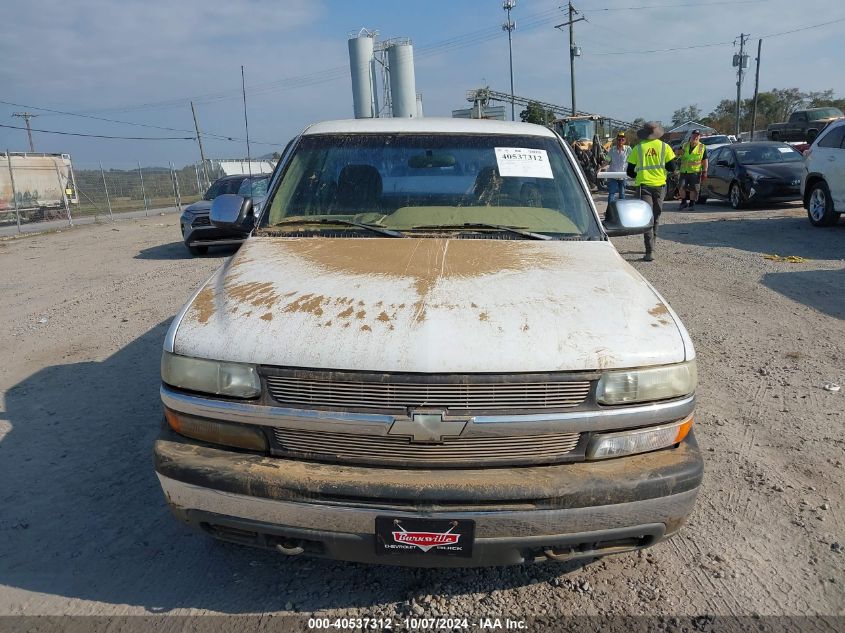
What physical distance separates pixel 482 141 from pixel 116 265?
9916 mm

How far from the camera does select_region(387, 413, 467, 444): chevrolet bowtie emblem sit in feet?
6.95

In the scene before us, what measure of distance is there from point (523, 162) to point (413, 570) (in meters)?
2.27

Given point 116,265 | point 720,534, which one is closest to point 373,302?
point 720,534

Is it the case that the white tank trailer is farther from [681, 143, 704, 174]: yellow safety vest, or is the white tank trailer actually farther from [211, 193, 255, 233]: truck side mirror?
[211, 193, 255, 233]: truck side mirror

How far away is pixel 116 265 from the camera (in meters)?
11.6

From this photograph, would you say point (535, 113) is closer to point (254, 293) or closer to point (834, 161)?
point (834, 161)

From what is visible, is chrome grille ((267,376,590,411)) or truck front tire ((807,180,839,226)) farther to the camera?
truck front tire ((807,180,839,226))

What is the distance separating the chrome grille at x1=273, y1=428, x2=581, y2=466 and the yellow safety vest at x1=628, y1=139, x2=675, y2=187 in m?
7.91

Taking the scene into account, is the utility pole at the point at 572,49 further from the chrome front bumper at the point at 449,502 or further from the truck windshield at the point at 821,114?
the chrome front bumper at the point at 449,502

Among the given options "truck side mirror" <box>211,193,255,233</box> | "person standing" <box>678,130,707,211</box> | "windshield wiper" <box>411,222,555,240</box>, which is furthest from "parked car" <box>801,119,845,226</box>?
"truck side mirror" <box>211,193,255,233</box>

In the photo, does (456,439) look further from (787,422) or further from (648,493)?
(787,422)

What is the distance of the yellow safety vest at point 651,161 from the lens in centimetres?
908

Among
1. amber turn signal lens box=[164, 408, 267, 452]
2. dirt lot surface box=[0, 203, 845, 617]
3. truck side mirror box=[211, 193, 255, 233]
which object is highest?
truck side mirror box=[211, 193, 255, 233]

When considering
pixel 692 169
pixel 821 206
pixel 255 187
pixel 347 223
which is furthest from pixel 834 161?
pixel 255 187
